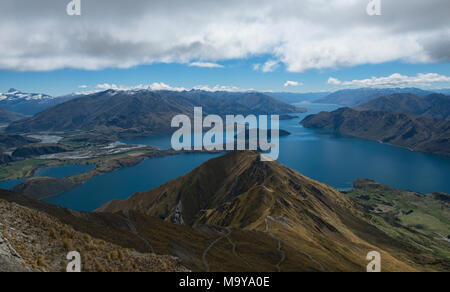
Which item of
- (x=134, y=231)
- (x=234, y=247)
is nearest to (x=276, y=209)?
(x=234, y=247)

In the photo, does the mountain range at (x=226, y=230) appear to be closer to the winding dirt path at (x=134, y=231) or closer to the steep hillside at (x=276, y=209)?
the winding dirt path at (x=134, y=231)

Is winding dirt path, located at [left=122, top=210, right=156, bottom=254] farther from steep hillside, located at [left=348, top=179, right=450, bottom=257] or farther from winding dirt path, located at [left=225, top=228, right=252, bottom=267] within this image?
steep hillside, located at [left=348, top=179, right=450, bottom=257]

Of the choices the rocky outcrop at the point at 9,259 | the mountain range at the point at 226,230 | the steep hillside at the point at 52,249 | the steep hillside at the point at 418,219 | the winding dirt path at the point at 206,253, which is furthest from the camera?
the steep hillside at the point at 418,219

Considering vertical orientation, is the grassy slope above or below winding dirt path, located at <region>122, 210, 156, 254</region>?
below

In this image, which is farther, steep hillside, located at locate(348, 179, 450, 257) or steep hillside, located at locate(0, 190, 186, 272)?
steep hillside, located at locate(348, 179, 450, 257)

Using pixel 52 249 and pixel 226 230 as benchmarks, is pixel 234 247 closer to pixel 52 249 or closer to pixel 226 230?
pixel 226 230

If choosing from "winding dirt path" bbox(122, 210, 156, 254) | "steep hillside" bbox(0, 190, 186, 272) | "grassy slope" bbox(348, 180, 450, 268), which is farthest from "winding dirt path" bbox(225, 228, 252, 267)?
"grassy slope" bbox(348, 180, 450, 268)

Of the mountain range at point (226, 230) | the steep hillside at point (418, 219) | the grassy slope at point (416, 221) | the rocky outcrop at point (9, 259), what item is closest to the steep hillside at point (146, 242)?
the mountain range at point (226, 230)

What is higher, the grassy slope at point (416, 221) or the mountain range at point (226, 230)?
the mountain range at point (226, 230)
